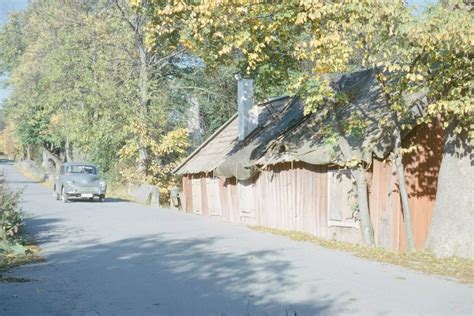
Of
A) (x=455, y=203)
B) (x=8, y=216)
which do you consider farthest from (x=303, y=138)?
(x=8, y=216)

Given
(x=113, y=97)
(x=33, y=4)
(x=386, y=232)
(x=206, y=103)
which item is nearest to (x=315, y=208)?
(x=386, y=232)

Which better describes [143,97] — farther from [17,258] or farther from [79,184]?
[17,258]

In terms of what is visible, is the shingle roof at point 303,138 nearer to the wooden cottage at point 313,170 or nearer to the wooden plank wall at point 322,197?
the wooden cottage at point 313,170

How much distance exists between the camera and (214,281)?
9227mm

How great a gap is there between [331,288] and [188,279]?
226cm

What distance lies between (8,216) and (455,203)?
9.60 meters

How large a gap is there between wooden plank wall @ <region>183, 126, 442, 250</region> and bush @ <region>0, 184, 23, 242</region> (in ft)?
27.9

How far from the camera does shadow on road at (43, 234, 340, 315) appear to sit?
763cm

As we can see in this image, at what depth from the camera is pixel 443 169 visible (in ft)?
43.0

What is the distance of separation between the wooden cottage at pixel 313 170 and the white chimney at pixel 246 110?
0.04m

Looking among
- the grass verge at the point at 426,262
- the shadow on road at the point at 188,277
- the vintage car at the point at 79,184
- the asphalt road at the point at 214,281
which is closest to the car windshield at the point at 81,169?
the vintage car at the point at 79,184

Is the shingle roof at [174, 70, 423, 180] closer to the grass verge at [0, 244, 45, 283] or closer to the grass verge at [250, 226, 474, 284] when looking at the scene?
the grass verge at [250, 226, 474, 284]

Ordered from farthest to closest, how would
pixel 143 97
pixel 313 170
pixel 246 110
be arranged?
pixel 143 97 < pixel 246 110 < pixel 313 170

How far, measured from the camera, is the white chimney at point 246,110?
82.1 ft
